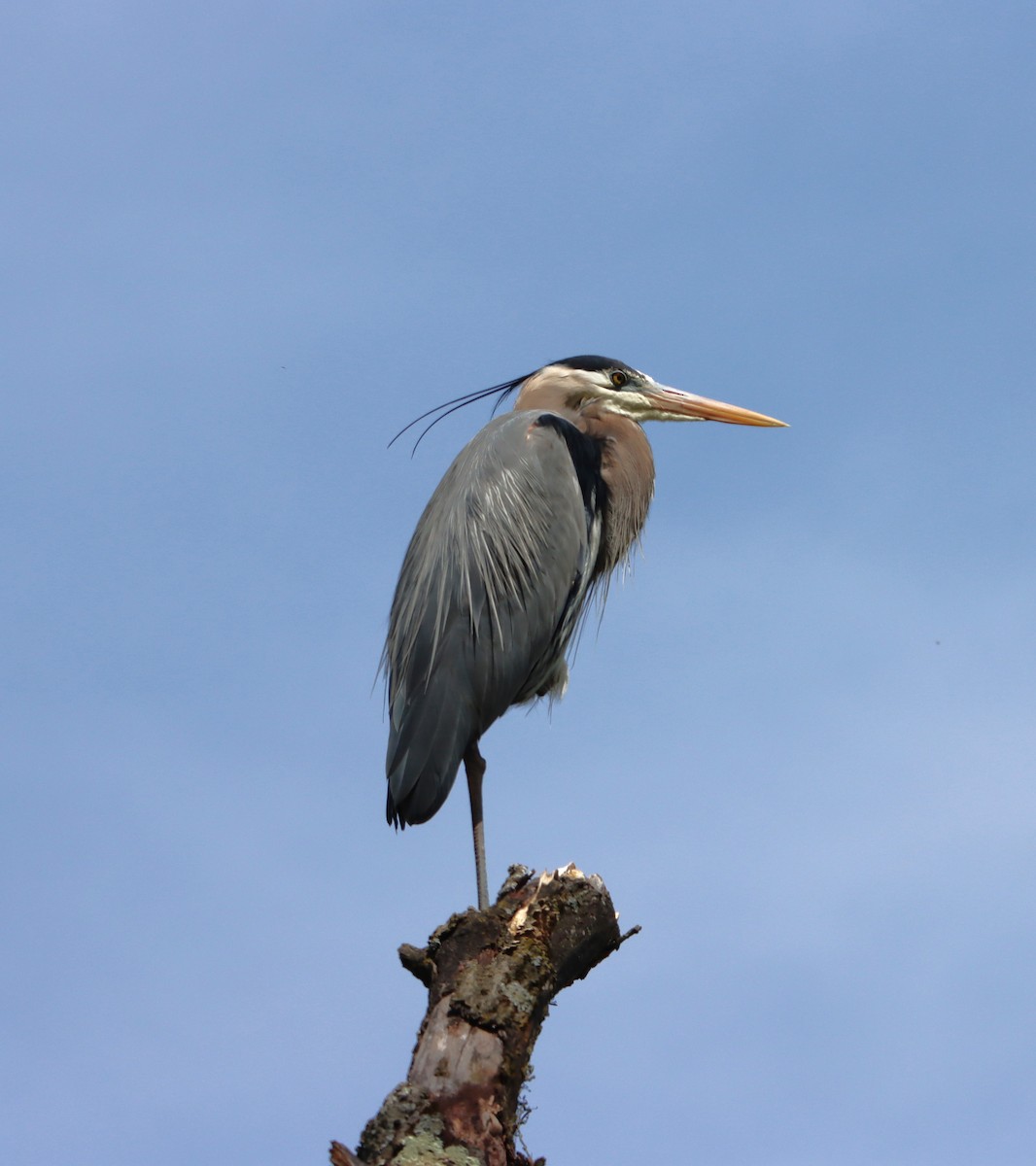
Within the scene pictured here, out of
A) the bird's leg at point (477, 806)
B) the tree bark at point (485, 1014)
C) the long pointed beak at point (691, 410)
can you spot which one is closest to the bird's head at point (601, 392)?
the long pointed beak at point (691, 410)

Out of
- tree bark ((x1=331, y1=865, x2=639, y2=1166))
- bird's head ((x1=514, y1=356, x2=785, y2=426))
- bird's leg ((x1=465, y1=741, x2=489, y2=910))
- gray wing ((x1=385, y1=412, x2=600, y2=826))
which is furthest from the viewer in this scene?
bird's head ((x1=514, y1=356, x2=785, y2=426))

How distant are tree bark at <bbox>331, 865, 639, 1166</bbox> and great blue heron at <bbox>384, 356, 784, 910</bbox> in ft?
2.24

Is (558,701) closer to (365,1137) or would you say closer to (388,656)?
(388,656)

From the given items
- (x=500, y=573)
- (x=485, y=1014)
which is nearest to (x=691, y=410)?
(x=500, y=573)

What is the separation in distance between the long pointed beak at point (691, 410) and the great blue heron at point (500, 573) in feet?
0.86

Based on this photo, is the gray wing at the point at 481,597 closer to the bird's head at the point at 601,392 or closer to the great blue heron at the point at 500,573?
the great blue heron at the point at 500,573

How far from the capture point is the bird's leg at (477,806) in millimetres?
4965

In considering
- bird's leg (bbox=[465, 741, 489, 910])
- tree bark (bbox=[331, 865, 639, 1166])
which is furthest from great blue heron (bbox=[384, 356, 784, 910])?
tree bark (bbox=[331, 865, 639, 1166])

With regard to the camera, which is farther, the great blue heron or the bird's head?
the bird's head

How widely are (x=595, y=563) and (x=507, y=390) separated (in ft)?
3.30

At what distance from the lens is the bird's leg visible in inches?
195

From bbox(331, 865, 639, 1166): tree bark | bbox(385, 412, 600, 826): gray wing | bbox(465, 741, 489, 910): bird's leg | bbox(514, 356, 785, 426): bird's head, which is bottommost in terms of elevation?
bbox(331, 865, 639, 1166): tree bark

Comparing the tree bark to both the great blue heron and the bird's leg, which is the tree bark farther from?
the great blue heron

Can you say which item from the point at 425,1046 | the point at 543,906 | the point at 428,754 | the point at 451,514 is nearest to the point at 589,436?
the point at 451,514
